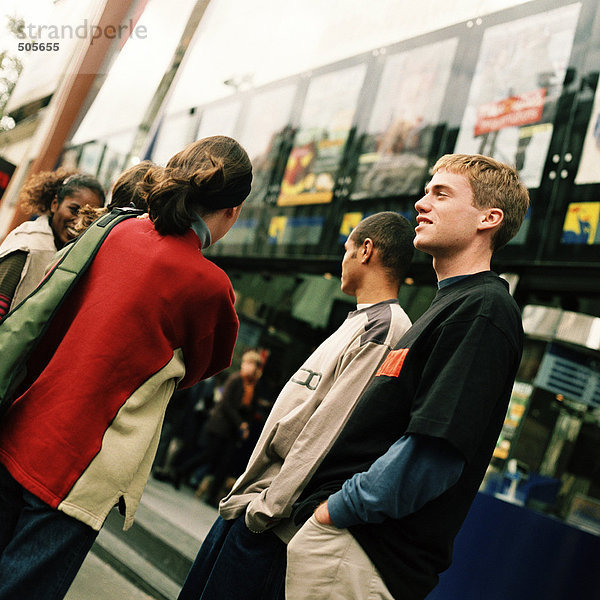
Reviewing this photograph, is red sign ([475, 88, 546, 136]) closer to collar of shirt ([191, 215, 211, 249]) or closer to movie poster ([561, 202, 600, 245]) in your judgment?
movie poster ([561, 202, 600, 245])

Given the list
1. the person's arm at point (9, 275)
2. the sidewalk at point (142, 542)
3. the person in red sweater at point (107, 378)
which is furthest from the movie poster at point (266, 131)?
the person in red sweater at point (107, 378)

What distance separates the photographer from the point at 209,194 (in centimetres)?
206

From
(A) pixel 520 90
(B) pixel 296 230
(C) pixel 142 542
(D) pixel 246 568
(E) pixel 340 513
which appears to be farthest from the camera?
(B) pixel 296 230

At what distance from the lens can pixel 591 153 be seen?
512 centimetres

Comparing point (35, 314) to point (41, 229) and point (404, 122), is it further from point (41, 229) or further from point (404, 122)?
point (404, 122)

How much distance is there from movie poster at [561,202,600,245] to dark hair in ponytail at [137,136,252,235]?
357 cm

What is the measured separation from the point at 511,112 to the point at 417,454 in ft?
15.3

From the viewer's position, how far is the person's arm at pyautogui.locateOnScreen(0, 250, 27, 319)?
2.50 m

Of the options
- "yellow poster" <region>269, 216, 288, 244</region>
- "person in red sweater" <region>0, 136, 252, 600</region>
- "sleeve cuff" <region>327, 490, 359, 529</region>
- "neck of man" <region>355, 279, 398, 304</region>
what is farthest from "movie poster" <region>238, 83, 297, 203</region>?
"sleeve cuff" <region>327, 490, 359, 529</region>

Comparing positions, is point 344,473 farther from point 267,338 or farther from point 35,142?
point 35,142

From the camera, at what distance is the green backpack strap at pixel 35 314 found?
5.97 feet

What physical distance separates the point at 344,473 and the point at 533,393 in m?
4.43

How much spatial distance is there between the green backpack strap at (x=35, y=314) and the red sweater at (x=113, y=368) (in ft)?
0.13

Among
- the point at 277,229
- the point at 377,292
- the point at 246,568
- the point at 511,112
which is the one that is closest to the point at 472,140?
the point at 511,112
